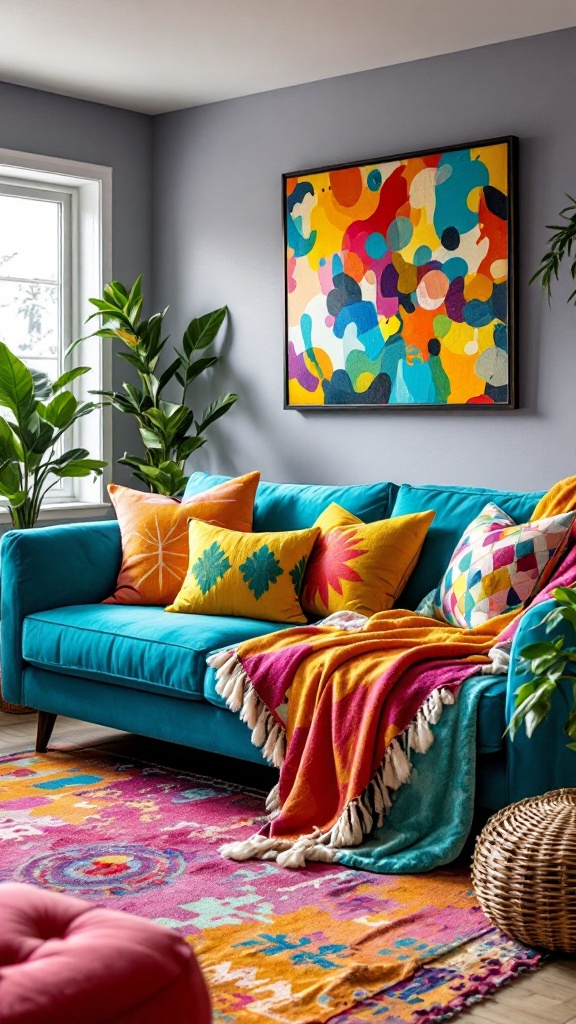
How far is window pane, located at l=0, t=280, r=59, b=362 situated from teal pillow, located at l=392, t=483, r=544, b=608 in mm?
2323

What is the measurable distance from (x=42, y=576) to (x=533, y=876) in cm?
217

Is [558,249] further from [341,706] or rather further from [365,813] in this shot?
[365,813]

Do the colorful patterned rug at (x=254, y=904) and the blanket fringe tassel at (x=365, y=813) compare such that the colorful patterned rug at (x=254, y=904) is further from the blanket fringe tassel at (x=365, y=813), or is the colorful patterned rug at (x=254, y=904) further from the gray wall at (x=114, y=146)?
the gray wall at (x=114, y=146)

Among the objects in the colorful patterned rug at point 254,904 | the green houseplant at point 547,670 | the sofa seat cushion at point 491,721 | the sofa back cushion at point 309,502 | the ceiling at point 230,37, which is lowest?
the colorful patterned rug at point 254,904

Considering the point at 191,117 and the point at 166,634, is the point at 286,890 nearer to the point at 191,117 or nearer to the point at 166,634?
the point at 166,634

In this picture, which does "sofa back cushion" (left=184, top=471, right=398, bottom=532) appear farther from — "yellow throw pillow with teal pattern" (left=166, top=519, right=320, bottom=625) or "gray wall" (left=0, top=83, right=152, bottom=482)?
"gray wall" (left=0, top=83, right=152, bottom=482)

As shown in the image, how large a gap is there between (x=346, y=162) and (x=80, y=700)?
238cm

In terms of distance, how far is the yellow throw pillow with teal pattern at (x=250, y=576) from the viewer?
12.6 feet

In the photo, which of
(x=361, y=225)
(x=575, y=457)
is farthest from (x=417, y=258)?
(x=575, y=457)

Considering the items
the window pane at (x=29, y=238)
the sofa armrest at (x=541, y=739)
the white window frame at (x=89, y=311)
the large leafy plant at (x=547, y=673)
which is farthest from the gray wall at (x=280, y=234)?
the large leafy plant at (x=547, y=673)

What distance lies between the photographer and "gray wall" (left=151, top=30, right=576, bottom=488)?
14.1 feet

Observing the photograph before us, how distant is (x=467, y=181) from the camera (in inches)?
175

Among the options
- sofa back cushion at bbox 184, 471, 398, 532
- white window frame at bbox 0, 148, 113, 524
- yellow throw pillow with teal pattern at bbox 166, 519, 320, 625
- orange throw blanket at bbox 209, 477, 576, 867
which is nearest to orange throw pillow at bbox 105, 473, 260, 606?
sofa back cushion at bbox 184, 471, 398, 532

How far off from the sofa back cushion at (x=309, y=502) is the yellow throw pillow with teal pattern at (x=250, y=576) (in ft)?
0.64
